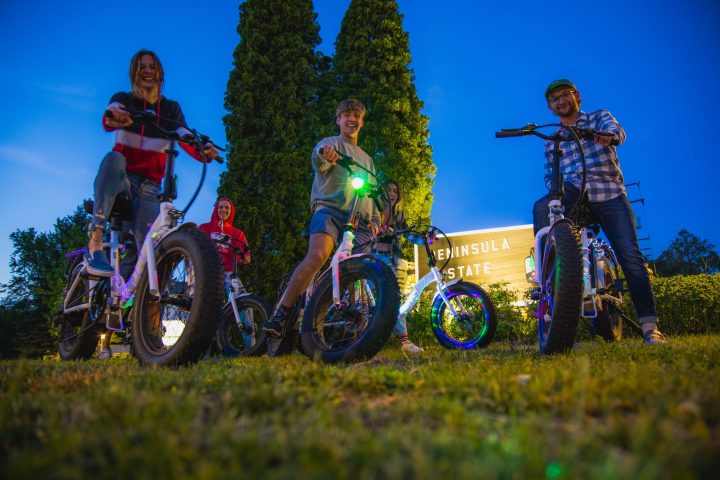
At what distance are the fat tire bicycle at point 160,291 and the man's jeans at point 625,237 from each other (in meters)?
3.23

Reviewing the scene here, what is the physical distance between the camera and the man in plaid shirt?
4.09 m

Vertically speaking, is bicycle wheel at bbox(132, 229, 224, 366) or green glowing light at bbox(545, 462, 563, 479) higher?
bicycle wheel at bbox(132, 229, 224, 366)

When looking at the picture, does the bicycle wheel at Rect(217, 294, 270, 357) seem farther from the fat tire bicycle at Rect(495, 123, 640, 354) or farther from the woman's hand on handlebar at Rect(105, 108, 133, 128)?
the fat tire bicycle at Rect(495, 123, 640, 354)

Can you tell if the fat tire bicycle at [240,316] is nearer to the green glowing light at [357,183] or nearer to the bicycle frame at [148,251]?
the bicycle frame at [148,251]

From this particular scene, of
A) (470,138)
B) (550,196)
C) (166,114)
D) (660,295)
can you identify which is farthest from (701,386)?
(470,138)

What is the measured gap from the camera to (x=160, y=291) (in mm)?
3393

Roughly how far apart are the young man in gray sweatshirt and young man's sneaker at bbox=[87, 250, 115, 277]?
59.4 inches

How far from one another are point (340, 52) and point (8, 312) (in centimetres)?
1942

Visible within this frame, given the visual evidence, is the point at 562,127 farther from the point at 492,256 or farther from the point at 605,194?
the point at 492,256

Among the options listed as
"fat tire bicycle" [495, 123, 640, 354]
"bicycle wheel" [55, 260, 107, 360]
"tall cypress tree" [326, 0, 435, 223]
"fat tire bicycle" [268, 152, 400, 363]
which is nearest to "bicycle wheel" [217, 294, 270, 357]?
"bicycle wheel" [55, 260, 107, 360]

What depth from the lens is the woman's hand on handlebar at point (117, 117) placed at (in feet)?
10.6

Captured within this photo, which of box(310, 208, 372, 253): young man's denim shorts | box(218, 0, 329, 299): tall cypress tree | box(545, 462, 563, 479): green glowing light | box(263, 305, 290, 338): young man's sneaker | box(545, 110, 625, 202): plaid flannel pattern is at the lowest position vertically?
box(545, 462, 563, 479): green glowing light

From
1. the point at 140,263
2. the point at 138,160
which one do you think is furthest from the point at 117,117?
the point at 140,263

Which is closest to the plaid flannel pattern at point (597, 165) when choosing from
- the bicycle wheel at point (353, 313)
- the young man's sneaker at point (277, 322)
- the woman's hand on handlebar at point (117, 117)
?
the bicycle wheel at point (353, 313)
